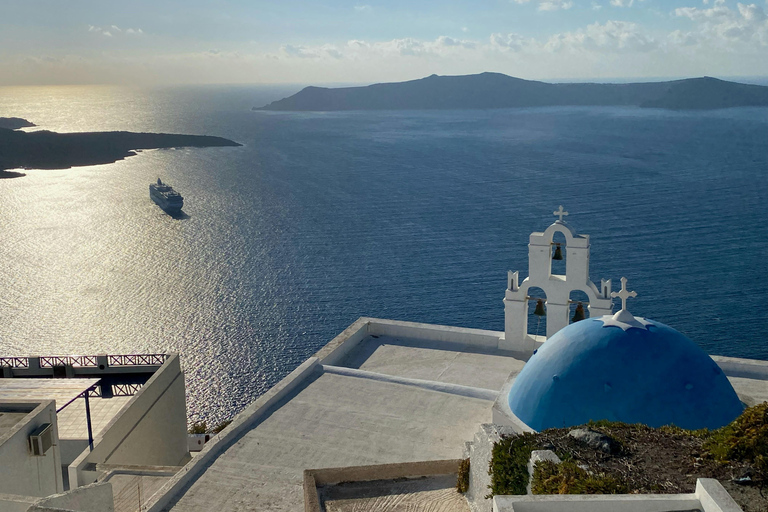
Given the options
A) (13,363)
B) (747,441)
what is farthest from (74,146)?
(747,441)

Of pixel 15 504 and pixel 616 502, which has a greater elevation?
pixel 616 502

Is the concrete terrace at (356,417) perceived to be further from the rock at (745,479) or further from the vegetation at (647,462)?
the rock at (745,479)

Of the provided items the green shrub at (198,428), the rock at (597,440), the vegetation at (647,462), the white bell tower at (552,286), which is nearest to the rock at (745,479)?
the vegetation at (647,462)

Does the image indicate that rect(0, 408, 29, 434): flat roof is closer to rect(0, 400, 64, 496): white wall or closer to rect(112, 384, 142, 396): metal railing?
rect(0, 400, 64, 496): white wall

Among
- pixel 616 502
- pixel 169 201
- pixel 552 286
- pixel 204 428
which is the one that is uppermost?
pixel 616 502

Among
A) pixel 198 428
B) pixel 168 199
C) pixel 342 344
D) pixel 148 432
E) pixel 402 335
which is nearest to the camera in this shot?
pixel 342 344

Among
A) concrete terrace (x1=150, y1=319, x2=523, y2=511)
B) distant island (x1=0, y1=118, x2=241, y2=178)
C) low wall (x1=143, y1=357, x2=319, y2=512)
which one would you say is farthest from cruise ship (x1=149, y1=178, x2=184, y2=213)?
low wall (x1=143, y1=357, x2=319, y2=512)

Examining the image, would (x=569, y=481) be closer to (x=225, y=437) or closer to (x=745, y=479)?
(x=745, y=479)
